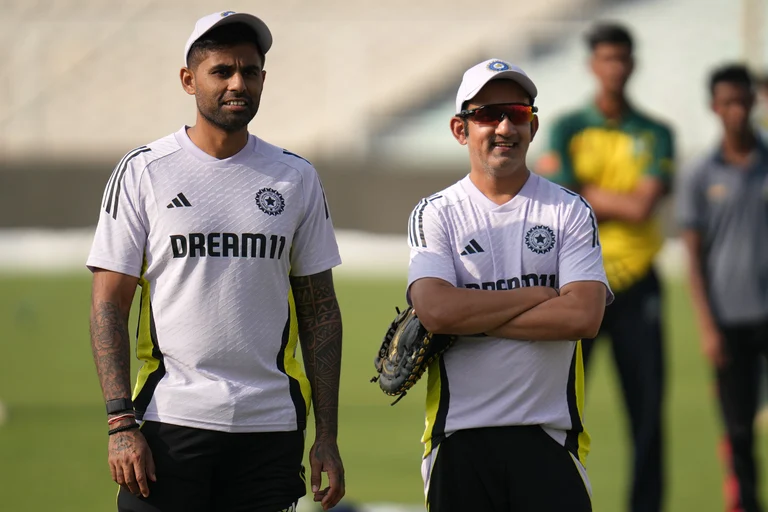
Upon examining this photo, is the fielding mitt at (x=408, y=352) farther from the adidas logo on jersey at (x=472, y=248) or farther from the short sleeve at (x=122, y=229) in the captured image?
the short sleeve at (x=122, y=229)

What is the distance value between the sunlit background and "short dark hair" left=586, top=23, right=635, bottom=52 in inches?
267

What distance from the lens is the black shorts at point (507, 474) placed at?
3.57 metres

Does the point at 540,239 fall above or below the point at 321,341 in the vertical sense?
above

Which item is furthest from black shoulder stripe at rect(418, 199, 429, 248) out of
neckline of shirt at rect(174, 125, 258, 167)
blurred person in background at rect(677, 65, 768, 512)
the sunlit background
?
the sunlit background

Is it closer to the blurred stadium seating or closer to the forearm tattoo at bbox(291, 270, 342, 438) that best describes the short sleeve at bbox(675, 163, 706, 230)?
the forearm tattoo at bbox(291, 270, 342, 438)

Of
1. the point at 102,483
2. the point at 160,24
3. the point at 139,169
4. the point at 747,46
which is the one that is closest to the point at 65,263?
the point at 160,24

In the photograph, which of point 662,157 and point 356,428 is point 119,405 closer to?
point 662,157

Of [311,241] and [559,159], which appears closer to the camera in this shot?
[311,241]

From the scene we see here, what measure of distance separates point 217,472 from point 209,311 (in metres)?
0.50

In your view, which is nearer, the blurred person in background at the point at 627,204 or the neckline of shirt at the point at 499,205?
the neckline of shirt at the point at 499,205

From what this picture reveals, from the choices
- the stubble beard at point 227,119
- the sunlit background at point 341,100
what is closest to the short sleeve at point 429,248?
the stubble beard at point 227,119

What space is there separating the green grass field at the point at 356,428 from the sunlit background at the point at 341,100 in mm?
169

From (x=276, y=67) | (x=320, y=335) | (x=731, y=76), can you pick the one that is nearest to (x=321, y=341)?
(x=320, y=335)

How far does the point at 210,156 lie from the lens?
11.8ft
